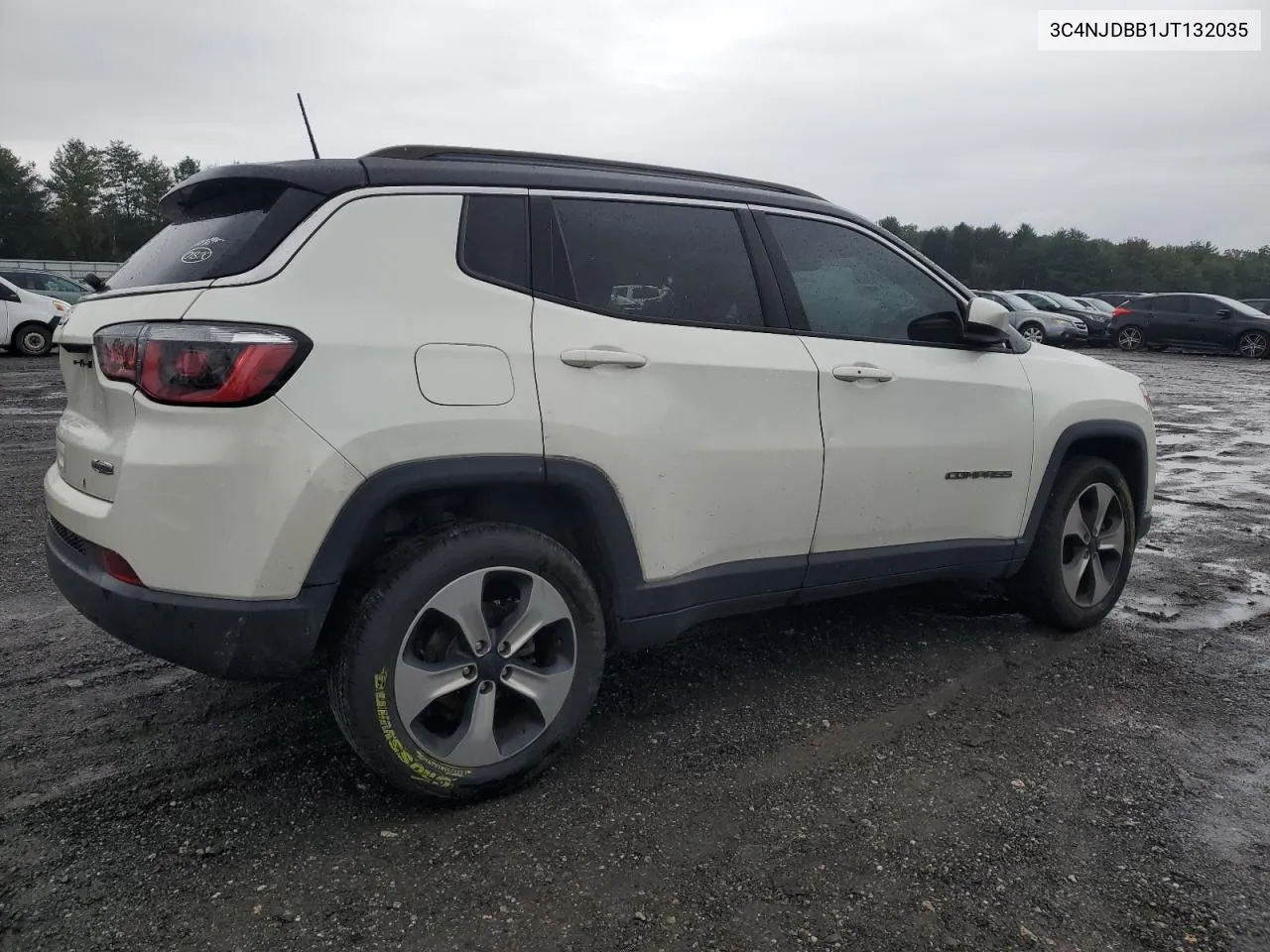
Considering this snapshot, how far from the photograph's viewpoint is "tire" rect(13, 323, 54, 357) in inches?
677

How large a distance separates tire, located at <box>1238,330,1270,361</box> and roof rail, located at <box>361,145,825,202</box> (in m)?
25.1

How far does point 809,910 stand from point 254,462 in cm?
174

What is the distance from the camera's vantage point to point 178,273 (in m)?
2.73

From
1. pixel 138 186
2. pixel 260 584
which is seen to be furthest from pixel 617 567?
pixel 138 186

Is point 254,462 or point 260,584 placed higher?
point 254,462

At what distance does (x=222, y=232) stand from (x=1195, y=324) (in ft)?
88.9

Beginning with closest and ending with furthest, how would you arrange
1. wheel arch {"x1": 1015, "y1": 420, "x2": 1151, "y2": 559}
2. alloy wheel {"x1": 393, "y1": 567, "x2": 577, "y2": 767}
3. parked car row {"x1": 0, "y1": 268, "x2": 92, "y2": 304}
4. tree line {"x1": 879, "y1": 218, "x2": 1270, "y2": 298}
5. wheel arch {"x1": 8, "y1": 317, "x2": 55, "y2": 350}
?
1. alloy wheel {"x1": 393, "y1": 567, "x2": 577, "y2": 767}
2. wheel arch {"x1": 1015, "y1": 420, "x2": 1151, "y2": 559}
3. wheel arch {"x1": 8, "y1": 317, "x2": 55, "y2": 350}
4. parked car row {"x1": 0, "y1": 268, "x2": 92, "y2": 304}
5. tree line {"x1": 879, "y1": 218, "x2": 1270, "y2": 298}

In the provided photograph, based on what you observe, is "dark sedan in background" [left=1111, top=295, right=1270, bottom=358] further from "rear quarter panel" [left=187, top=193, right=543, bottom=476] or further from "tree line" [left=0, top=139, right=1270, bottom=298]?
"tree line" [left=0, top=139, right=1270, bottom=298]

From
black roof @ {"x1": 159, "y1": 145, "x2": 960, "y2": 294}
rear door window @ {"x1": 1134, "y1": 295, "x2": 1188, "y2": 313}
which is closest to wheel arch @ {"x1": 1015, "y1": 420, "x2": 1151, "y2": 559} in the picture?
black roof @ {"x1": 159, "y1": 145, "x2": 960, "y2": 294}

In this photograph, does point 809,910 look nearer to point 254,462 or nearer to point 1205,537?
point 254,462

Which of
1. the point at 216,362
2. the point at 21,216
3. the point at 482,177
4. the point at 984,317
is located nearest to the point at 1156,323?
the point at 984,317

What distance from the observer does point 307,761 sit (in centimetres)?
303

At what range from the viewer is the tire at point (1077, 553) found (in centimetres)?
419

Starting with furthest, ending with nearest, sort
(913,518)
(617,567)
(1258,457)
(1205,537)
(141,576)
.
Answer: (1258,457) → (1205,537) → (913,518) → (617,567) → (141,576)
